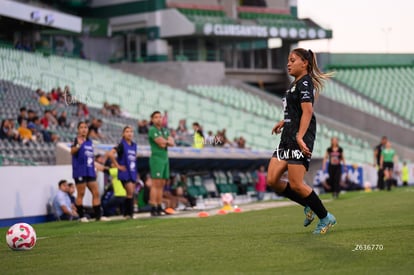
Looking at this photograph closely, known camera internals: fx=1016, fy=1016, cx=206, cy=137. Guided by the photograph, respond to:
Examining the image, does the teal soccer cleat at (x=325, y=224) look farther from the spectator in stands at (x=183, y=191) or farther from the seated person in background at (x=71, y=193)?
the spectator in stands at (x=183, y=191)

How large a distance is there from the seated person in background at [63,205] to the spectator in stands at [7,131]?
4302mm

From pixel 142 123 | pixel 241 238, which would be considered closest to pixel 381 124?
pixel 142 123

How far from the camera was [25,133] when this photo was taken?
2695 cm

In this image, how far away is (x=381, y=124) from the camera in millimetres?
54781

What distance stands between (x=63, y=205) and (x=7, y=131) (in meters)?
4.79

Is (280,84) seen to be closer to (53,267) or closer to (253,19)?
(253,19)

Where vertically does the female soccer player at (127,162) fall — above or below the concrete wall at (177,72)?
below

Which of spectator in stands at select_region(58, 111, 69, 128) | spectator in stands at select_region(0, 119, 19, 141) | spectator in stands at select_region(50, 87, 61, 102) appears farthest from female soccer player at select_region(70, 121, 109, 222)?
spectator in stands at select_region(50, 87, 61, 102)

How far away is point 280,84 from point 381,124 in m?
7.85

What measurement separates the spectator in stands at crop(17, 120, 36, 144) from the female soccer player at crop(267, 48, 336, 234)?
15.1m

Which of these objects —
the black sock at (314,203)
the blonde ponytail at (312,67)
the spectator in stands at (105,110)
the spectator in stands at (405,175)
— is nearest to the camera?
the black sock at (314,203)

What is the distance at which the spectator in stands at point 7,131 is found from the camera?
85.4 ft

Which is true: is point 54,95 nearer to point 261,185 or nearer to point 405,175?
point 261,185

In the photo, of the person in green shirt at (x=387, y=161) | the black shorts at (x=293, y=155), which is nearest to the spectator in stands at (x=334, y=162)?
the person in green shirt at (x=387, y=161)
